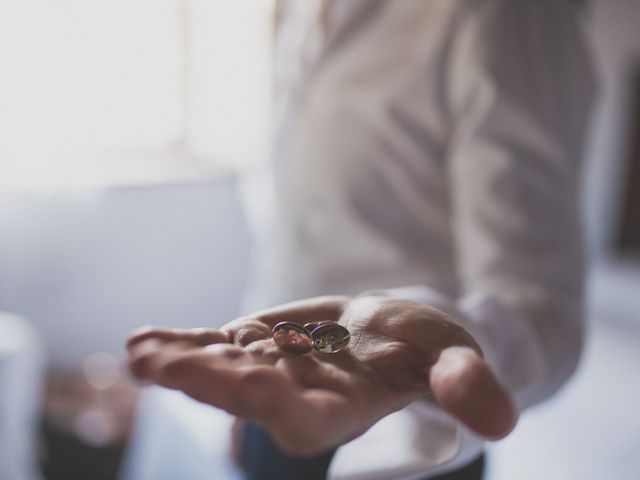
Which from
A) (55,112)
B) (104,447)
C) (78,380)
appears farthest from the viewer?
(55,112)

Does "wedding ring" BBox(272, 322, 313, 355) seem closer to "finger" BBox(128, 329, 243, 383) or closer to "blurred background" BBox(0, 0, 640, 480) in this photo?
"finger" BBox(128, 329, 243, 383)

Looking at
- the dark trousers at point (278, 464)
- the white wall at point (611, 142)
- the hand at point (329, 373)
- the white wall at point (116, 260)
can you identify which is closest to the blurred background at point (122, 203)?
the white wall at point (116, 260)

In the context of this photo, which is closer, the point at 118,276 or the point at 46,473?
the point at 46,473

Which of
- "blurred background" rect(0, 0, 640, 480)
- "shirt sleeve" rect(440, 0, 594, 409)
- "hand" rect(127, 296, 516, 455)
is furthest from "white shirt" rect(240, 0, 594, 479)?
"blurred background" rect(0, 0, 640, 480)

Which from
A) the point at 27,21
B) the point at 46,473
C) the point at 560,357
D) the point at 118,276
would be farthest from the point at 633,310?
the point at 560,357

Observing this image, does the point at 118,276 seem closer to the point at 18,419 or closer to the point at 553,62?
the point at 18,419

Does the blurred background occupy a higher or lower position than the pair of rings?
lower

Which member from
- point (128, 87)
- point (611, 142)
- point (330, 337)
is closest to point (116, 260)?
point (128, 87)
